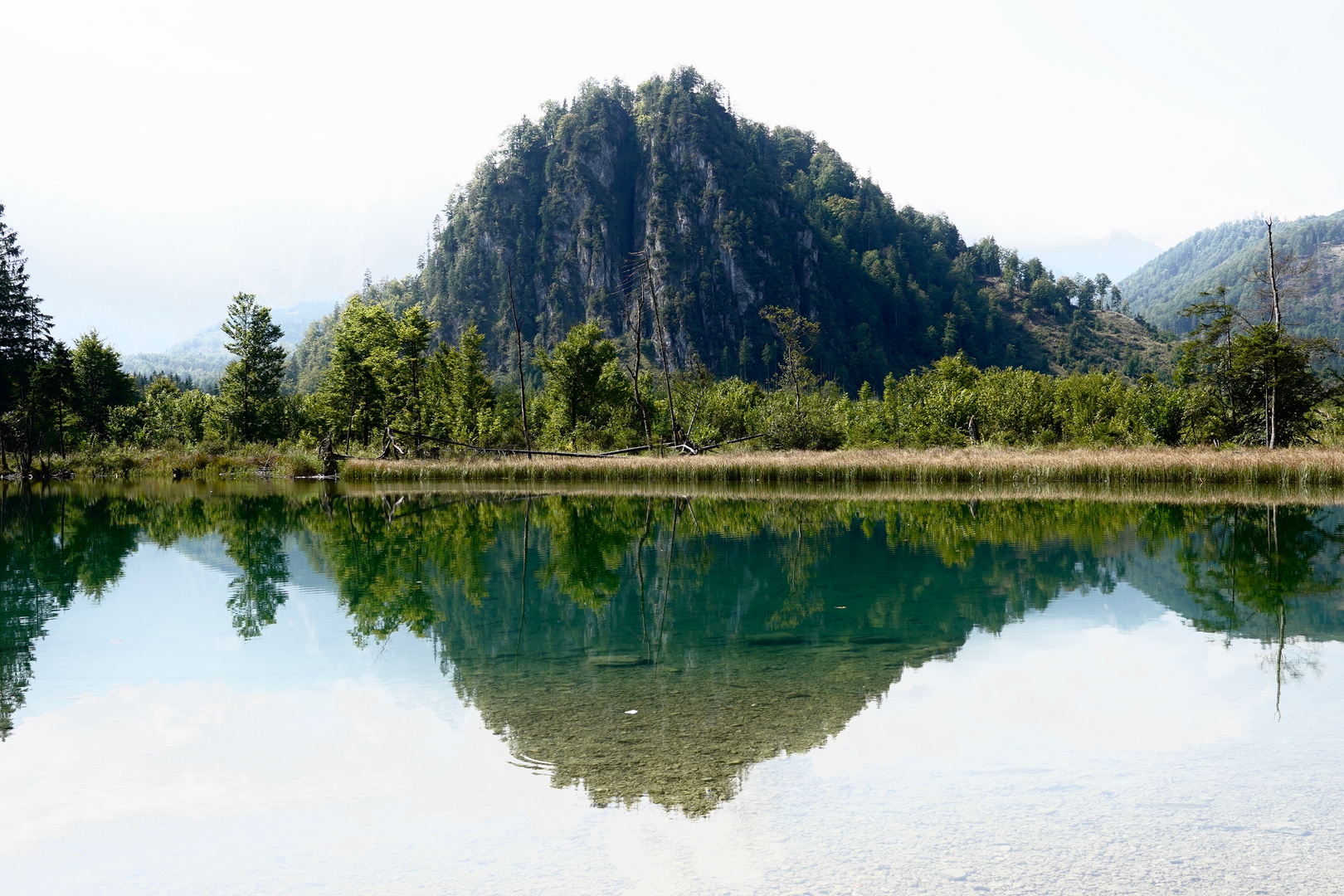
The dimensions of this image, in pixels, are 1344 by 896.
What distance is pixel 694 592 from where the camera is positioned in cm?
1331

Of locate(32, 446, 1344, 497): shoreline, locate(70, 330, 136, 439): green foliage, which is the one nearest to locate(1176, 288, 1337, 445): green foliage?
locate(32, 446, 1344, 497): shoreline

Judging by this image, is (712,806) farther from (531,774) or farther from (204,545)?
(204,545)

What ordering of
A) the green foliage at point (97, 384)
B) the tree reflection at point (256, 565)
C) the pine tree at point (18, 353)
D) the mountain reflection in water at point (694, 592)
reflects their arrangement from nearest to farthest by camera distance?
the mountain reflection in water at point (694, 592), the tree reflection at point (256, 565), the pine tree at point (18, 353), the green foliage at point (97, 384)

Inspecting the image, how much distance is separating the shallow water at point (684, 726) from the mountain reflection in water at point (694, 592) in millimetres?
77

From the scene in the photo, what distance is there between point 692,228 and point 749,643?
197174 millimetres

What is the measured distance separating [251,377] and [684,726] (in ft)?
209

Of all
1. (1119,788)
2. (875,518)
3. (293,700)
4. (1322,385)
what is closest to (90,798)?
(293,700)

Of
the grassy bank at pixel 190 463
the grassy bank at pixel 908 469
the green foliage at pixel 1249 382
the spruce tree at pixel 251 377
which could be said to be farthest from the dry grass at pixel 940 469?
the spruce tree at pixel 251 377

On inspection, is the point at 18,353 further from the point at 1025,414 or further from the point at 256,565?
the point at 1025,414

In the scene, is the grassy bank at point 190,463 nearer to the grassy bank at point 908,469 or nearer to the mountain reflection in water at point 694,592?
the grassy bank at point 908,469

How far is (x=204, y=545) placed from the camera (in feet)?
65.8

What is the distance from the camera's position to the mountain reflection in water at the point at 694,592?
7.29 meters

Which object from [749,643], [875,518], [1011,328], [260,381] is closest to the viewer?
[749,643]

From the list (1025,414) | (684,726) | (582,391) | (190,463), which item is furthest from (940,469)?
(190,463)
